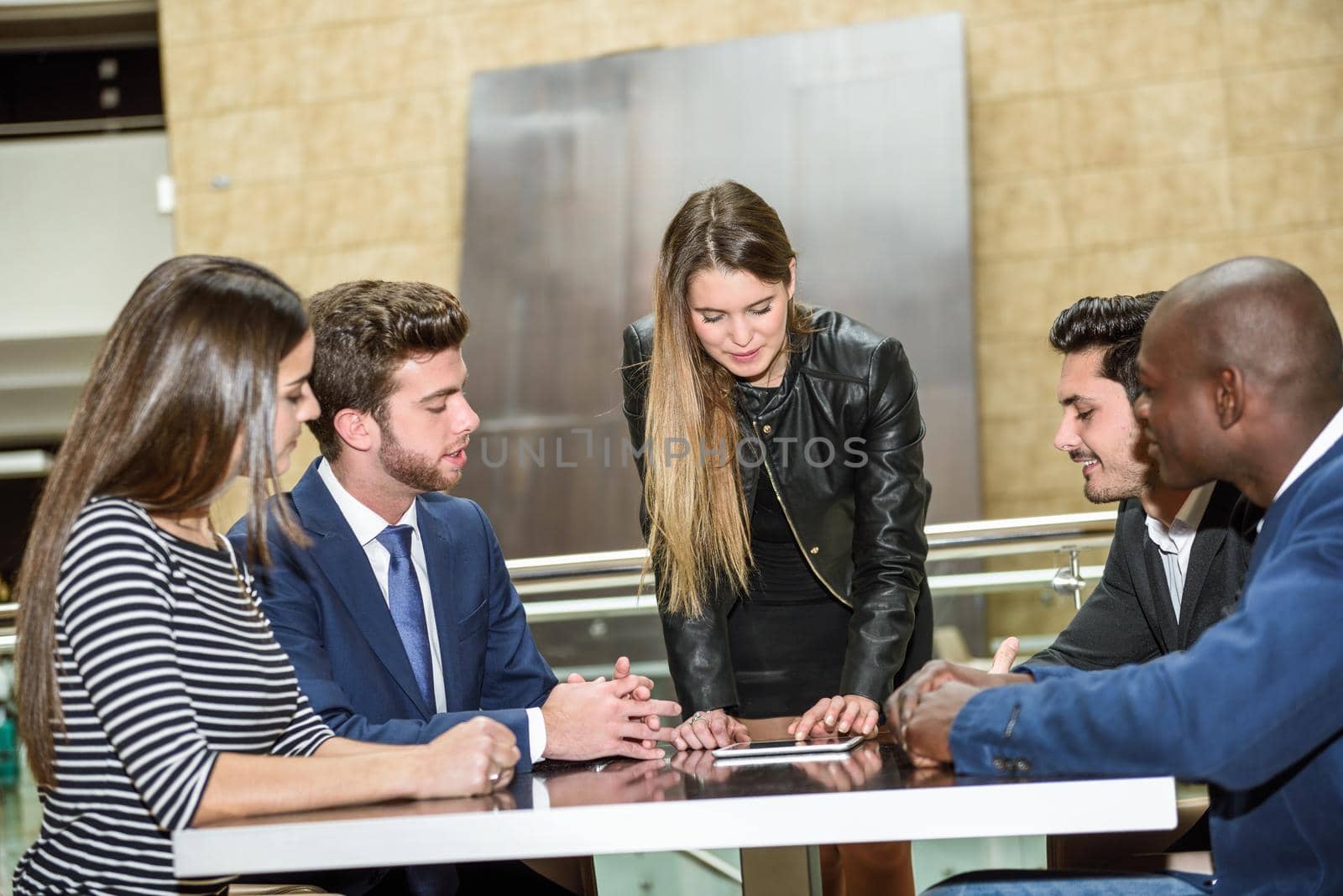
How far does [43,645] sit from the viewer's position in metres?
1.33

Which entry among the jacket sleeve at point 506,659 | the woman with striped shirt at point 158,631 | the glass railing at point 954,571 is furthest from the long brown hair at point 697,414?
the woman with striped shirt at point 158,631

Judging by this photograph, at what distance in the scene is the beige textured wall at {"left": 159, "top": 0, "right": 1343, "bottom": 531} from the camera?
6441 mm

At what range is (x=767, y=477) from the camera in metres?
2.53

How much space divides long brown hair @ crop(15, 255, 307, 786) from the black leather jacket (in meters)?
1.16

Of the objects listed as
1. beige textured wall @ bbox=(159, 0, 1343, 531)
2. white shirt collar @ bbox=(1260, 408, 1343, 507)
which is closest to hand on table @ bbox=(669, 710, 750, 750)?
white shirt collar @ bbox=(1260, 408, 1343, 507)

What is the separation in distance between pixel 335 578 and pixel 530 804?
0.75 metres

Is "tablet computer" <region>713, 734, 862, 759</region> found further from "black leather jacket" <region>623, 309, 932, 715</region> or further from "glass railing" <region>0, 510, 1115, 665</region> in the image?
"glass railing" <region>0, 510, 1115, 665</region>

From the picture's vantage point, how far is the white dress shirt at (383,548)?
200 centimetres

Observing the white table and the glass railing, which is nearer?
the white table

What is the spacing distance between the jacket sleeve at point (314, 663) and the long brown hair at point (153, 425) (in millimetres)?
383

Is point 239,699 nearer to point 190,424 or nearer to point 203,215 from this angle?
point 190,424

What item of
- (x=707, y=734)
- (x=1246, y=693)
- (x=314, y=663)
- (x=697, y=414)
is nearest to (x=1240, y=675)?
(x=1246, y=693)

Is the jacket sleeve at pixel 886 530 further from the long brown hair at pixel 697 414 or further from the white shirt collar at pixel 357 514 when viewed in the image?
the white shirt collar at pixel 357 514

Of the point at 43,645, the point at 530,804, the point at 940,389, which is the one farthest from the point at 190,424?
the point at 940,389
